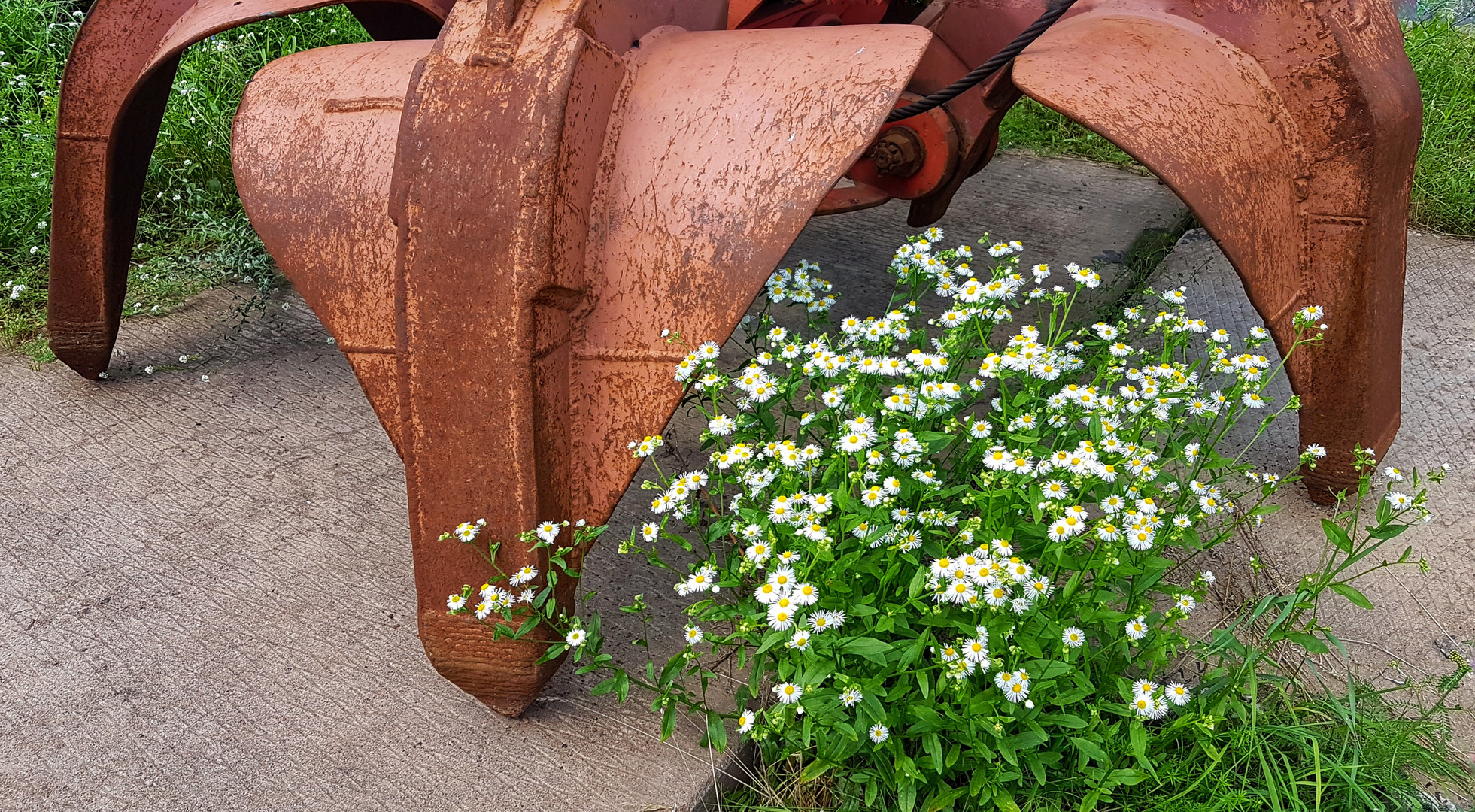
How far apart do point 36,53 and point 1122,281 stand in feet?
14.4

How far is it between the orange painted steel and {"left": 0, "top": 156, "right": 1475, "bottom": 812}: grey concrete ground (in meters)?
0.19

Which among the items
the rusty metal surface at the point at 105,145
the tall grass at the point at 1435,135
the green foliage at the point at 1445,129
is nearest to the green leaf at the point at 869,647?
the rusty metal surface at the point at 105,145

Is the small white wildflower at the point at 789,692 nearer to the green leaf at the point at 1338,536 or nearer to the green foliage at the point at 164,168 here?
the green leaf at the point at 1338,536

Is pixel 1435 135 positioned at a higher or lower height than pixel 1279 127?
lower

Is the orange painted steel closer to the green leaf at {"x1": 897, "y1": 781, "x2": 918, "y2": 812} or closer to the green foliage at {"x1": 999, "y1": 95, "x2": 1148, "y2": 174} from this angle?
the green leaf at {"x1": 897, "y1": 781, "x2": 918, "y2": 812}

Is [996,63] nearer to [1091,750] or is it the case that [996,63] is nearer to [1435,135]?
[1091,750]

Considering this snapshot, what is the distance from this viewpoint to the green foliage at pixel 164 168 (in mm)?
3334

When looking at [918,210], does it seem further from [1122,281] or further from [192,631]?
[192,631]

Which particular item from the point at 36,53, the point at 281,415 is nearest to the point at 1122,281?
the point at 281,415

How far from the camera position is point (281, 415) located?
2.71 meters

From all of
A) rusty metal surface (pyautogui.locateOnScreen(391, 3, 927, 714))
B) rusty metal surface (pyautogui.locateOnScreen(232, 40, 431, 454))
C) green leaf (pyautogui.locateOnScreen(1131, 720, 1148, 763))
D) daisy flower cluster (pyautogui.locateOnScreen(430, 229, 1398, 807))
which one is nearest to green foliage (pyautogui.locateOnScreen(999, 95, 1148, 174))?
daisy flower cluster (pyautogui.locateOnScreen(430, 229, 1398, 807))

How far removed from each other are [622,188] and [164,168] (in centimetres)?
291

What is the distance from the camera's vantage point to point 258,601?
2098 mm

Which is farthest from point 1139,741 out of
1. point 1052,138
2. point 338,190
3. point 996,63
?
point 1052,138
